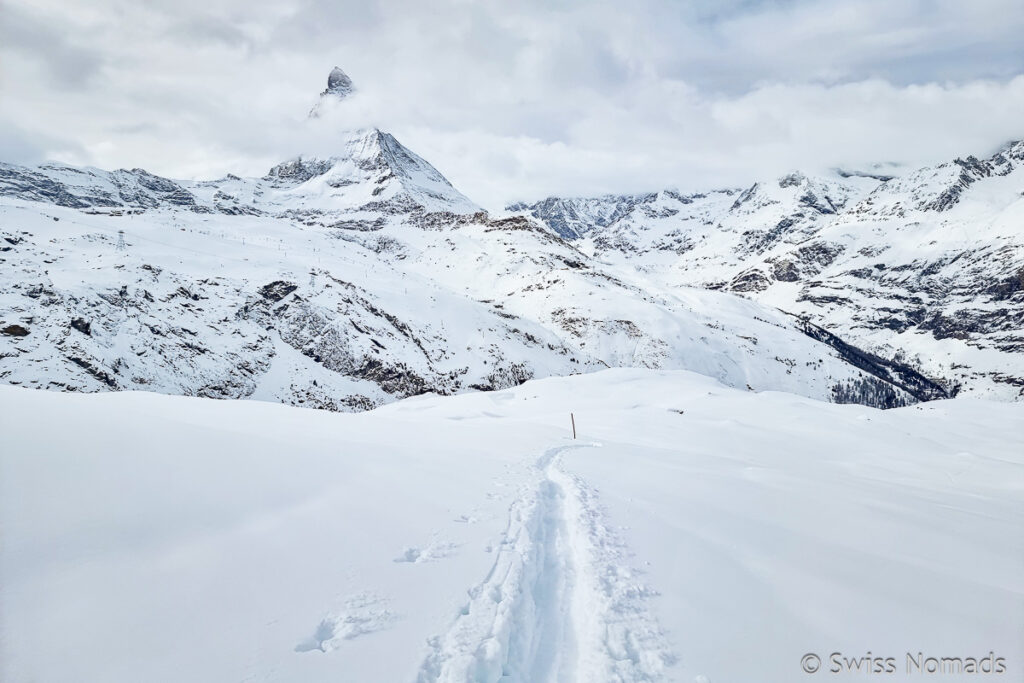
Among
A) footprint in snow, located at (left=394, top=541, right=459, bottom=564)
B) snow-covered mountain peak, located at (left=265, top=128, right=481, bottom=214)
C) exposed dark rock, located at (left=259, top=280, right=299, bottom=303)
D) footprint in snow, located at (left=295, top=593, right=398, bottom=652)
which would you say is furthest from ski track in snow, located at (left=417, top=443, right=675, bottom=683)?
→ snow-covered mountain peak, located at (left=265, top=128, right=481, bottom=214)

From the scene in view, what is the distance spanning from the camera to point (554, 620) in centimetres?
492

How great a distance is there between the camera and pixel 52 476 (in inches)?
197

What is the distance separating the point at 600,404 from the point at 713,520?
83.9 feet

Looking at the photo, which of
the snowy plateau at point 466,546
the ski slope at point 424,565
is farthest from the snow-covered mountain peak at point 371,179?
the ski slope at point 424,565

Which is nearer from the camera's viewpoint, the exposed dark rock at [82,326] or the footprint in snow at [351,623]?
the footprint in snow at [351,623]

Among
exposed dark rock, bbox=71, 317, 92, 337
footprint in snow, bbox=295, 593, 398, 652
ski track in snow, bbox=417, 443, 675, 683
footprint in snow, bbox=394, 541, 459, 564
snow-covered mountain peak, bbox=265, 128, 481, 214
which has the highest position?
snow-covered mountain peak, bbox=265, 128, 481, 214

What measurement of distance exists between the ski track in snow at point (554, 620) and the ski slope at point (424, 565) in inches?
1.1

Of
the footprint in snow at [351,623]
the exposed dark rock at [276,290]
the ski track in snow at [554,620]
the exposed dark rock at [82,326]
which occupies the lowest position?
the ski track in snow at [554,620]

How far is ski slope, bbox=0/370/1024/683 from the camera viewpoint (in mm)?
3529

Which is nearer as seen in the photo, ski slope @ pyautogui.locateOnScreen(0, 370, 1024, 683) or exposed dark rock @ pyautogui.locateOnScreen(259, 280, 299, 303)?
ski slope @ pyautogui.locateOnScreen(0, 370, 1024, 683)

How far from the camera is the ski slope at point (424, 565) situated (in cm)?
353

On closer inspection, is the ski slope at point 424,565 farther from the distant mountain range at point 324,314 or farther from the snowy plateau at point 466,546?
the distant mountain range at point 324,314

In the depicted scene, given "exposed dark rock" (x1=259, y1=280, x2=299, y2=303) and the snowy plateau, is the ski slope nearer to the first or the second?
the snowy plateau

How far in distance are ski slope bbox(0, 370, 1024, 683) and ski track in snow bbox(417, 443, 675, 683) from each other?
0.09ft
